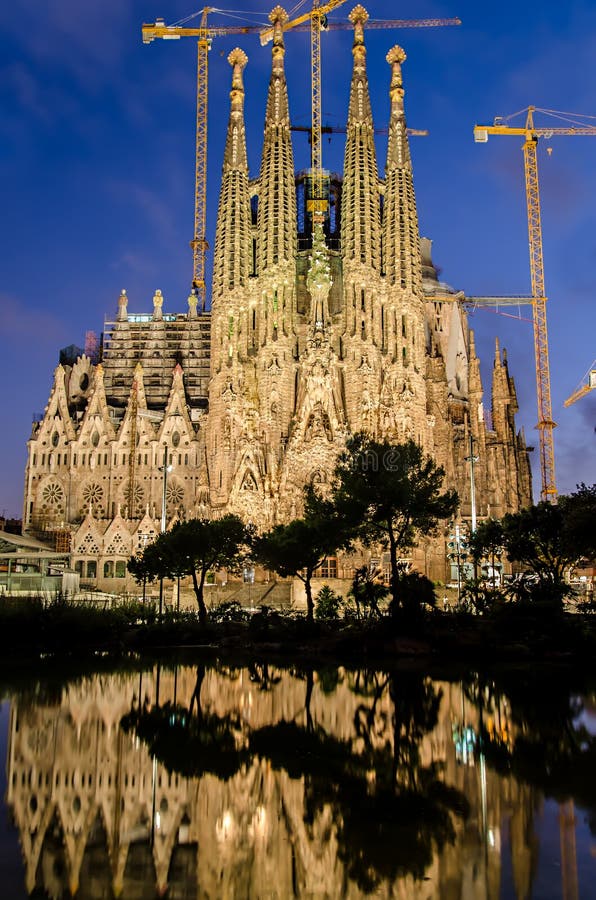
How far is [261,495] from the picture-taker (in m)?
74.8

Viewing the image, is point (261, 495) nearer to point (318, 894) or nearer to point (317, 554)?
point (317, 554)

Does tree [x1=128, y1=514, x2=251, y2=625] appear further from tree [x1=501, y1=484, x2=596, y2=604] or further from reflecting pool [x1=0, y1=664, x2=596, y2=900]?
reflecting pool [x1=0, y1=664, x2=596, y2=900]

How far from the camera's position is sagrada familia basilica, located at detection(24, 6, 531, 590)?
254 feet

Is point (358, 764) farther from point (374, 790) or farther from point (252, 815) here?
point (252, 815)

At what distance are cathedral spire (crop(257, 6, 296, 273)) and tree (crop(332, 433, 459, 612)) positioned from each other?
145ft

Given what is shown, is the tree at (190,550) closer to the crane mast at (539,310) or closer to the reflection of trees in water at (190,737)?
the reflection of trees in water at (190,737)

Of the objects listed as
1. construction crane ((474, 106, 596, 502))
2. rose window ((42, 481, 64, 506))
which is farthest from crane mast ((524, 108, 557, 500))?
rose window ((42, 481, 64, 506))

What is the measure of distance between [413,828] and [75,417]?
3512 inches

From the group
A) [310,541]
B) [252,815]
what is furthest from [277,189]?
[252,815]

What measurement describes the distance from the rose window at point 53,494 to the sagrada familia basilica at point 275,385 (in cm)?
16

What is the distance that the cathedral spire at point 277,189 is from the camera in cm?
8225

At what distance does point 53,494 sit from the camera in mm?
88062

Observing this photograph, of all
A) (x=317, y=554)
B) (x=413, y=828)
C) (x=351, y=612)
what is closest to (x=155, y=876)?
(x=413, y=828)

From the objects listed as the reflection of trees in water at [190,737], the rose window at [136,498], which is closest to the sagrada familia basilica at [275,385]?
the rose window at [136,498]
